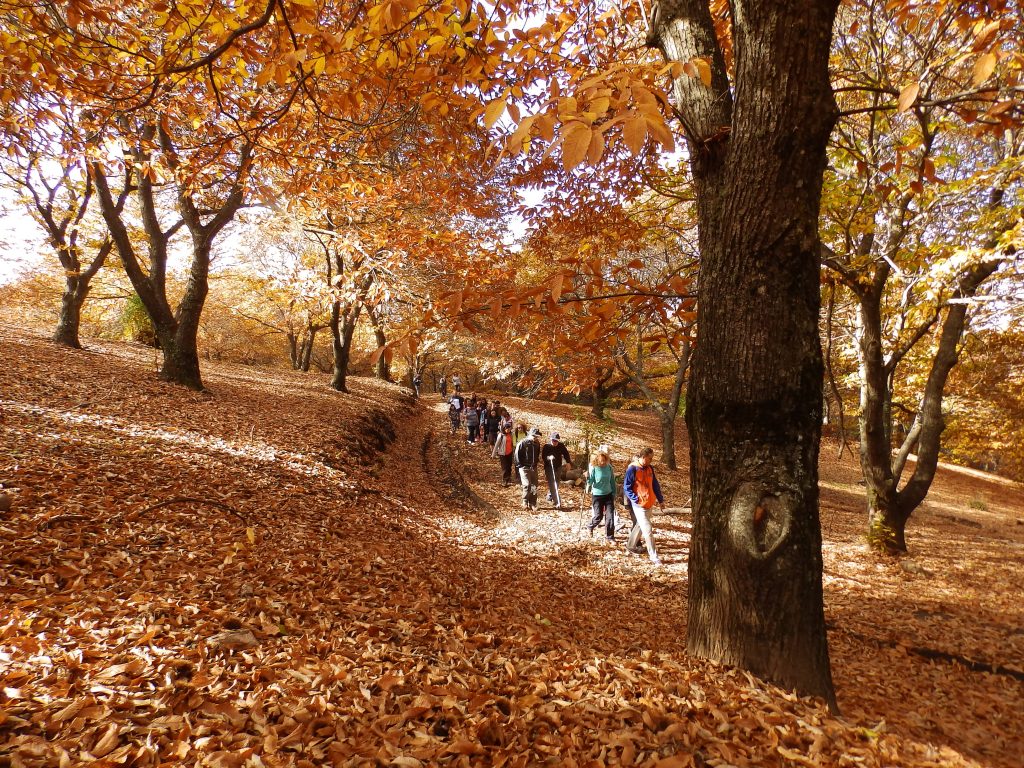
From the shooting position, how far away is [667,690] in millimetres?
2889

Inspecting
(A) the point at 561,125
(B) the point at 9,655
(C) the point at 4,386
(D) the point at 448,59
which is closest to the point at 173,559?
(B) the point at 9,655

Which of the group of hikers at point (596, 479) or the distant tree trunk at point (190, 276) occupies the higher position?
the distant tree trunk at point (190, 276)

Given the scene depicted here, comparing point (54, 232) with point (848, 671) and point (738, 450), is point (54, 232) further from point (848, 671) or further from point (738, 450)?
point (848, 671)

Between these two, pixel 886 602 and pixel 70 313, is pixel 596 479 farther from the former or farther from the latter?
pixel 70 313

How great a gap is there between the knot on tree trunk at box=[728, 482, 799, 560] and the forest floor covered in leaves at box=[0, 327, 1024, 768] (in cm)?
85

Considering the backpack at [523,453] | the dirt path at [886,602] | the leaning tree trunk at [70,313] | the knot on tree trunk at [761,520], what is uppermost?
the leaning tree trunk at [70,313]

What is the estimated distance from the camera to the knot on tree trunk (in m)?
2.82

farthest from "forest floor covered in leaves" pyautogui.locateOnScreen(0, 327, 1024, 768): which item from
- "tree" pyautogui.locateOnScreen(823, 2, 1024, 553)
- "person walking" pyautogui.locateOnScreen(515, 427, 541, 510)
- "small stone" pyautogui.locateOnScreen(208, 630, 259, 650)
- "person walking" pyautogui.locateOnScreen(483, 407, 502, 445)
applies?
"person walking" pyautogui.locateOnScreen(483, 407, 502, 445)

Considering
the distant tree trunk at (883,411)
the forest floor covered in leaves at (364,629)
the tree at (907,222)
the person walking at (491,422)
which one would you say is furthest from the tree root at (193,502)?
the person walking at (491,422)

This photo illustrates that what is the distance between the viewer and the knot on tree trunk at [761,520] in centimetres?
282

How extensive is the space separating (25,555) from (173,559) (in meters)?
0.93

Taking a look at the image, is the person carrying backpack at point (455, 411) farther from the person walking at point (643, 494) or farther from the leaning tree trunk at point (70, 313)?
the person walking at point (643, 494)

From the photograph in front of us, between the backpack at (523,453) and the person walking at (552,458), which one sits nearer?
the backpack at (523,453)

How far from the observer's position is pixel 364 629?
3523mm
